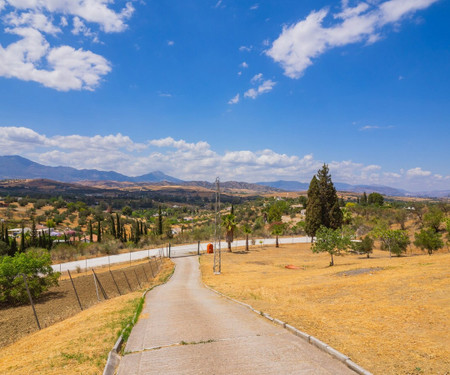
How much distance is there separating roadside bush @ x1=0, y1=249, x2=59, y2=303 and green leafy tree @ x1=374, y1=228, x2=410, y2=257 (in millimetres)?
35418

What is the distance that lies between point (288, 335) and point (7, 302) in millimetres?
25199

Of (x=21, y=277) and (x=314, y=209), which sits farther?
(x=314, y=209)

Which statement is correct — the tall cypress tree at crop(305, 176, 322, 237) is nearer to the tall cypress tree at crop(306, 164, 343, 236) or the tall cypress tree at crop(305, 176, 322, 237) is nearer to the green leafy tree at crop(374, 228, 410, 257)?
the tall cypress tree at crop(306, 164, 343, 236)

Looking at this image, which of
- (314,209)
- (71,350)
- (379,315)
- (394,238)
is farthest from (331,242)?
(71,350)

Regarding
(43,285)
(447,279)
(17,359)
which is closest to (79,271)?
(43,285)

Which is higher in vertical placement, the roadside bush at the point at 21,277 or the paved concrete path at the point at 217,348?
the paved concrete path at the point at 217,348

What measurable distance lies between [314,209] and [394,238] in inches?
765

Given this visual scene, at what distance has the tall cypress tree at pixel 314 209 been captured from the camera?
55.1m

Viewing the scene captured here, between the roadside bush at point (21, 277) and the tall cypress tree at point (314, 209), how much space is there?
4284 cm

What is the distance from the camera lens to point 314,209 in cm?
5541

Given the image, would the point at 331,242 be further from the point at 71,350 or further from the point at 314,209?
the point at 71,350

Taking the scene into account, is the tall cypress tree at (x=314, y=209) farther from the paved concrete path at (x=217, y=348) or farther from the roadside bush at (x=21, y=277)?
the paved concrete path at (x=217, y=348)

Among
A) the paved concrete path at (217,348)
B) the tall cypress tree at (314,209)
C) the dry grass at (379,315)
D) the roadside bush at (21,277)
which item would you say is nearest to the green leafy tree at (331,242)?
the dry grass at (379,315)

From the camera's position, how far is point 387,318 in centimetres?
1101
